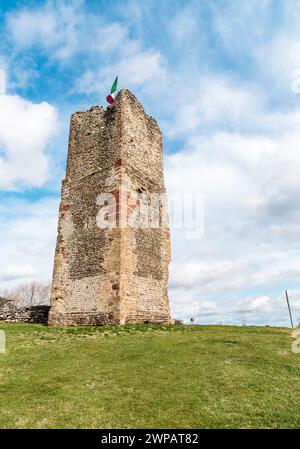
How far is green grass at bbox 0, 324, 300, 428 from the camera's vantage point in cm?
637

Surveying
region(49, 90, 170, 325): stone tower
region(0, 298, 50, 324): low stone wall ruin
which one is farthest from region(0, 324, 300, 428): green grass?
region(0, 298, 50, 324): low stone wall ruin

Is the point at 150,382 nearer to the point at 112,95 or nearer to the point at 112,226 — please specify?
the point at 112,226

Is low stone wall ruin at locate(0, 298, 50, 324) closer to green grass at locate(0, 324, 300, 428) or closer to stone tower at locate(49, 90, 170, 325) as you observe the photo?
stone tower at locate(49, 90, 170, 325)

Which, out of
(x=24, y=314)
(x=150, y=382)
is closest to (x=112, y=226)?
(x=24, y=314)

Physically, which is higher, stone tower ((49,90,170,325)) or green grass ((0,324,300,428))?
stone tower ((49,90,170,325))

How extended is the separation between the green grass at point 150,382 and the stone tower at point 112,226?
3586 millimetres

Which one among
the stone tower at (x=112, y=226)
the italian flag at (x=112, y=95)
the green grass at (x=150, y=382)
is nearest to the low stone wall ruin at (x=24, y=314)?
the stone tower at (x=112, y=226)

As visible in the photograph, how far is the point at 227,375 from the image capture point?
884 centimetres

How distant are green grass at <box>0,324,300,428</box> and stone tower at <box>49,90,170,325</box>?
3.59 m

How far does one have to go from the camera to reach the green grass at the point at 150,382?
6371 millimetres

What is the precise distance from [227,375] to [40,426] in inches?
188

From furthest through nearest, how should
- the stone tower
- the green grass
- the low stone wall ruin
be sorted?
the low stone wall ruin < the stone tower < the green grass
